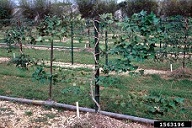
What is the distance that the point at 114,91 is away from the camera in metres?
6.06

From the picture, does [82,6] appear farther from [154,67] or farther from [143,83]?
Result: [143,83]

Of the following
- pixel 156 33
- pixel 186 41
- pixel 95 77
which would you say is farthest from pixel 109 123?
pixel 186 41

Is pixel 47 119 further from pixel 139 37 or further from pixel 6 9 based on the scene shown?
pixel 6 9

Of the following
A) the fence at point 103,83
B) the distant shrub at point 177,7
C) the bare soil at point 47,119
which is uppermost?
the distant shrub at point 177,7

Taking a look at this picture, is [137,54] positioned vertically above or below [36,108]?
above

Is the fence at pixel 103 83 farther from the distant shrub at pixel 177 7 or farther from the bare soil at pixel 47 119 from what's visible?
the distant shrub at pixel 177 7

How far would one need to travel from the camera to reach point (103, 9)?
24406 millimetres

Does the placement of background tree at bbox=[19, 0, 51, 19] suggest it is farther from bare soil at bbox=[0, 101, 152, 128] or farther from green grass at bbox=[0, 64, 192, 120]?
bare soil at bbox=[0, 101, 152, 128]

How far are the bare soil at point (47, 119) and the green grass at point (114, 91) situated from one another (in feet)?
1.17

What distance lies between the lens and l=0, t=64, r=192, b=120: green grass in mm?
4715

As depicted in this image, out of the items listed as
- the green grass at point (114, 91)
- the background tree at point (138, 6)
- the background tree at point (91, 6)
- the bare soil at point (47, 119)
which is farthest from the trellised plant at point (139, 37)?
the background tree at point (91, 6)

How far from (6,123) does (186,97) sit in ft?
10.3

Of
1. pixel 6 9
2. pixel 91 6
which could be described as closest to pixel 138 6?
pixel 91 6

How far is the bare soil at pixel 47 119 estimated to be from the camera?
154 inches
